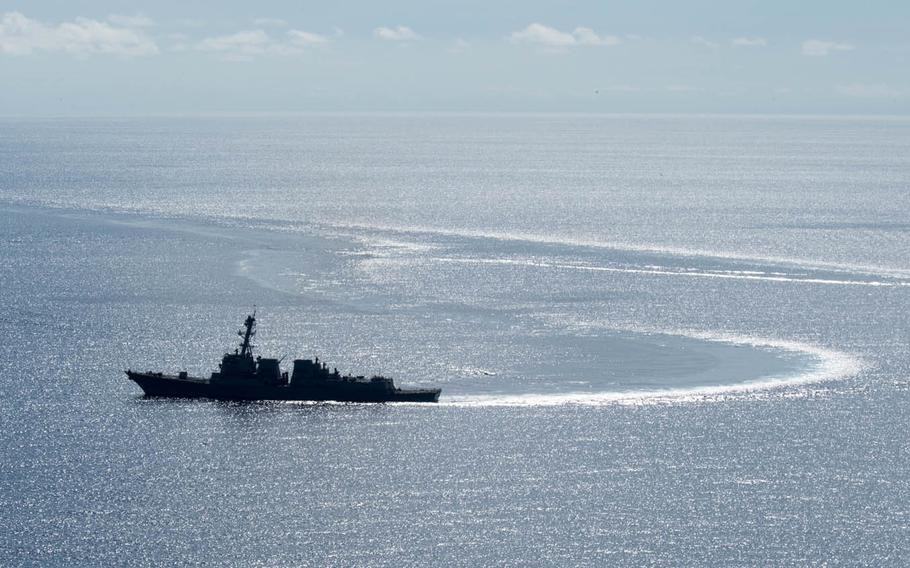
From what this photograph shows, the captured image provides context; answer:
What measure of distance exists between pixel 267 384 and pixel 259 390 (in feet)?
2.71

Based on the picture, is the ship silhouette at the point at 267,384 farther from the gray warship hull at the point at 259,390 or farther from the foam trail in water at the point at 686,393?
the foam trail in water at the point at 686,393

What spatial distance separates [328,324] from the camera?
479 ft

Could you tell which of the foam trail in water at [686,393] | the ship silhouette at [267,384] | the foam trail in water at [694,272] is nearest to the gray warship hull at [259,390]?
the ship silhouette at [267,384]

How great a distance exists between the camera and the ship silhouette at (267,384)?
11750 cm

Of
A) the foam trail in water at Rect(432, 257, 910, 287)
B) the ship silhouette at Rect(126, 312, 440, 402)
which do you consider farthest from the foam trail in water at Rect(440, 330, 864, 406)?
the foam trail in water at Rect(432, 257, 910, 287)

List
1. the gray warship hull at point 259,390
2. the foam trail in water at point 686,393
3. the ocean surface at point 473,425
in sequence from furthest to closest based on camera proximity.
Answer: the gray warship hull at point 259,390 < the foam trail in water at point 686,393 < the ocean surface at point 473,425

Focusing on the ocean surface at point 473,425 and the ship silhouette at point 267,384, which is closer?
the ocean surface at point 473,425

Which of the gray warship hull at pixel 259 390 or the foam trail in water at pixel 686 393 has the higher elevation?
the foam trail in water at pixel 686 393

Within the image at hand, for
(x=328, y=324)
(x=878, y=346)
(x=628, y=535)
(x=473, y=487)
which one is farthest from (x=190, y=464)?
(x=878, y=346)

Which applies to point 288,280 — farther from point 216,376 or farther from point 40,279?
point 216,376

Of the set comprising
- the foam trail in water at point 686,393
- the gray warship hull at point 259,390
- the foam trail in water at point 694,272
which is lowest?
the gray warship hull at point 259,390

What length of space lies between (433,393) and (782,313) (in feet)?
174

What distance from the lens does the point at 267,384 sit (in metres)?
120

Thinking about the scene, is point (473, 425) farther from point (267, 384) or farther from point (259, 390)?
point (259, 390)
